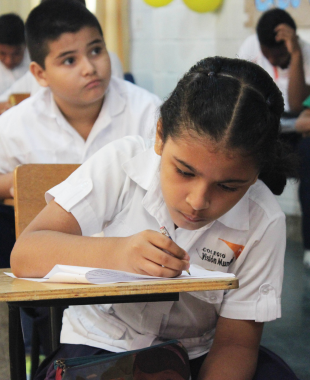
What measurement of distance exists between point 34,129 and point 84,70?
0.29 metres

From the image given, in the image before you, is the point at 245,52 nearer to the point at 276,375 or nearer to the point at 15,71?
the point at 15,71

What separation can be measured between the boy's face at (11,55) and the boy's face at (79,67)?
7.22ft

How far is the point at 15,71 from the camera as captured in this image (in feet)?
13.6

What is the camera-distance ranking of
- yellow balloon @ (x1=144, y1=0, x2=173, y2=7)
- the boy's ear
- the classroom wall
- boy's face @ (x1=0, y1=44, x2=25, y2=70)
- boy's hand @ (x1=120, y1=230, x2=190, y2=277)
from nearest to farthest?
boy's hand @ (x1=120, y1=230, x2=190, y2=277) < the boy's ear < the classroom wall < boy's face @ (x1=0, y1=44, x2=25, y2=70) < yellow balloon @ (x1=144, y1=0, x2=173, y2=7)

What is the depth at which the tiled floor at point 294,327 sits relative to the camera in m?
2.11

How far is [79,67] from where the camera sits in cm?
196

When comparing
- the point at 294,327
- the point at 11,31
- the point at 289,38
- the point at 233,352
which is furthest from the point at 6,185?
the point at 11,31

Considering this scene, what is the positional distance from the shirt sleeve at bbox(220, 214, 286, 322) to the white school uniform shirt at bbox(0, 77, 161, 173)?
0.94 meters

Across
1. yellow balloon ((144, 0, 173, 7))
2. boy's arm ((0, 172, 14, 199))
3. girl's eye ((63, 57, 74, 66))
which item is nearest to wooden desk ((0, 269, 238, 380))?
boy's arm ((0, 172, 14, 199))

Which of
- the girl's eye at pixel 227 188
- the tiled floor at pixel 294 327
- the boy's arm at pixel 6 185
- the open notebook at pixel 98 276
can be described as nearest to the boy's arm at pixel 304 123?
the tiled floor at pixel 294 327

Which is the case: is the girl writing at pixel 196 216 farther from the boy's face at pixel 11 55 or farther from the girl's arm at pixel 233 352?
the boy's face at pixel 11 55

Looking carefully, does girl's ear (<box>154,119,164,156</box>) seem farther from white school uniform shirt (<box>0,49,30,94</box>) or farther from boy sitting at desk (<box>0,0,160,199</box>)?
white school uniform shirt (<box>0,49,30,94</box>)

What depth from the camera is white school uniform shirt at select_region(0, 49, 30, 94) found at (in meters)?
4.13

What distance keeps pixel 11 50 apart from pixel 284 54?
6.77 feet
